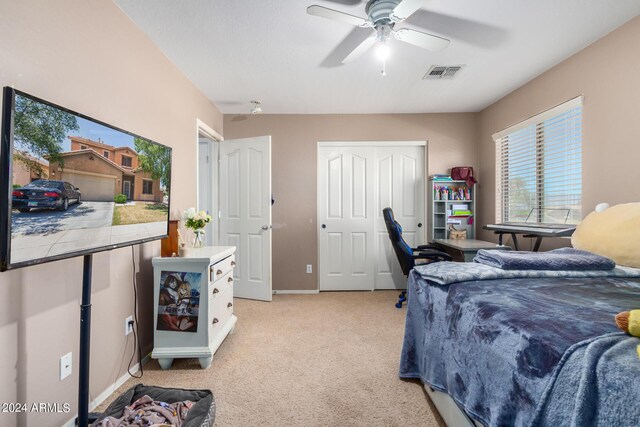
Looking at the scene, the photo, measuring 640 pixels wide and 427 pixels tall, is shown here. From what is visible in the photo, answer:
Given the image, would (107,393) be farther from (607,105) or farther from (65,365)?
(607,105)

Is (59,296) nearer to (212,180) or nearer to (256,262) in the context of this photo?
(256,262)

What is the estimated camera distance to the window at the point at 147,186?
173 centimetres

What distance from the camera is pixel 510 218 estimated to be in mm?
3580

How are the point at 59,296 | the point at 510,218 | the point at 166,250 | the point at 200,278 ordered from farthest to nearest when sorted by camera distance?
the point at 510,218 < the point at 166,250 < the point at 200,278 < the point at 59,296

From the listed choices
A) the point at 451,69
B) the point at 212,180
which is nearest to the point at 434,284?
the point at 451,69

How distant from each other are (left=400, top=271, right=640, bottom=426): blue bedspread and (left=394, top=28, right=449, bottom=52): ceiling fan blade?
5.10 feet

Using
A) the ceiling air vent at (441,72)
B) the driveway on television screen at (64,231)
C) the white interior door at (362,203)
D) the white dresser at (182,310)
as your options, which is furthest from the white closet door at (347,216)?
the driveway on television screen at (64,231)

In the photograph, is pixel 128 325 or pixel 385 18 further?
pixel 128 325

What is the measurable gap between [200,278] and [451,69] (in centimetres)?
291

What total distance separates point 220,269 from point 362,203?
2.39 metres

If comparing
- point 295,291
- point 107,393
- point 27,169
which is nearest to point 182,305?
point 107,393

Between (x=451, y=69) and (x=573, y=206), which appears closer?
(x=573, y=206)

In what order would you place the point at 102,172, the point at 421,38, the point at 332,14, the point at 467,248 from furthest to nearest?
the point at 467,248 < the point at 421,38 < the point at 332,14 < the point at 102,172

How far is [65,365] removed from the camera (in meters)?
1.50
